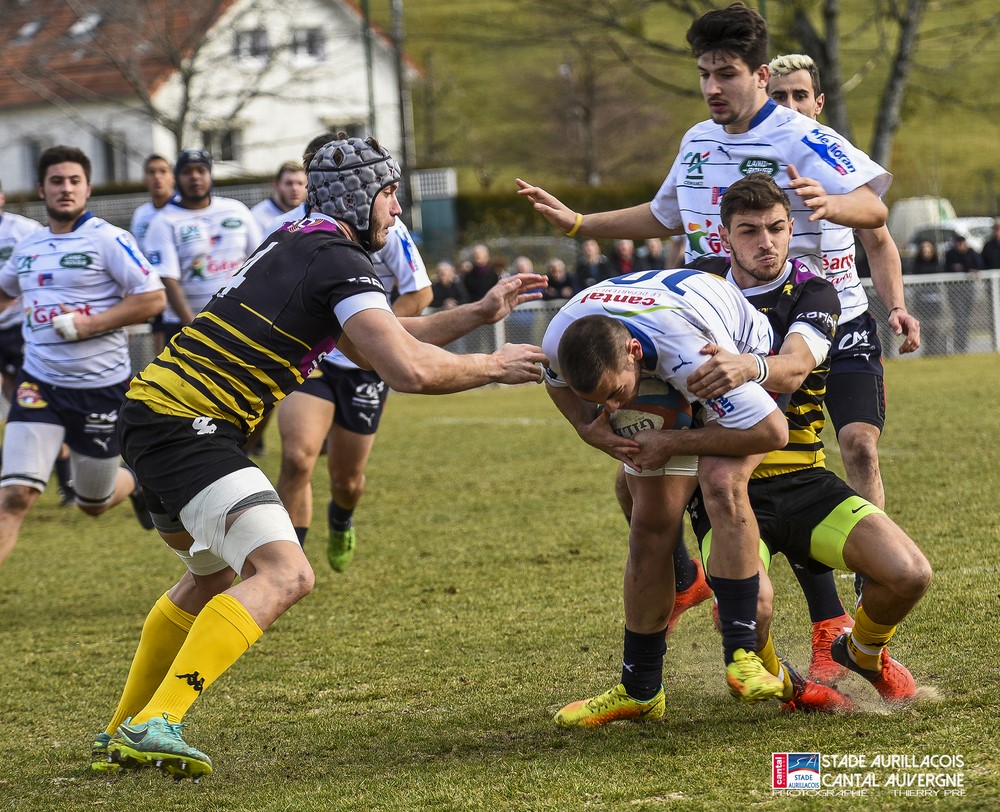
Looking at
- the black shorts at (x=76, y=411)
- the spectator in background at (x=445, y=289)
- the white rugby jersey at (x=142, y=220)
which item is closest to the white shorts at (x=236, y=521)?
the black shorts at (x=76, y=411)

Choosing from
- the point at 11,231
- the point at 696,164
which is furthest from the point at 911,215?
the point at 696,164

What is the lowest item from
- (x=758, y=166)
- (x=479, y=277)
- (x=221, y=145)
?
(x=479, y=277)

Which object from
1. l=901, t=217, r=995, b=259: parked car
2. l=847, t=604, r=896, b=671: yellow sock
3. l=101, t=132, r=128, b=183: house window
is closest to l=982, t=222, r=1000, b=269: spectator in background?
l=901, t=217, r=995, b=259: parked car

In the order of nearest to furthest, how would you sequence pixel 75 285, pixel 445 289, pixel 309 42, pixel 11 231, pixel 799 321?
pixel 799 321
pixel 75 285
pixel 11 231
pixel 445 289
pixel 309 42

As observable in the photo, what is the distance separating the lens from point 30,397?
7016 mm

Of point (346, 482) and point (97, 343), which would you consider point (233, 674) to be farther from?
point (97, 343)

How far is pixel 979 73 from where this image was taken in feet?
192

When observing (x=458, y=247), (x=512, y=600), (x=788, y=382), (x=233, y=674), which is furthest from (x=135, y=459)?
(x=458, y=247)

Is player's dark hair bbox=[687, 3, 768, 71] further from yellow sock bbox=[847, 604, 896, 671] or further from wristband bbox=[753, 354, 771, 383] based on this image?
yellow sock bbox=[847, 604, 896, 671]

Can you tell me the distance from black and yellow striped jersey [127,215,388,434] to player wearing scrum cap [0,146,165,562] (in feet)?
10.5

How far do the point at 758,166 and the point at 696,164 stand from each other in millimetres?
281

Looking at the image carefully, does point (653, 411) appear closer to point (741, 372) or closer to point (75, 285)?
point (741, 372)

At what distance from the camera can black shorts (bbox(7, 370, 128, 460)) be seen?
22.9 feet

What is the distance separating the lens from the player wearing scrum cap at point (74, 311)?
22.9 ft
